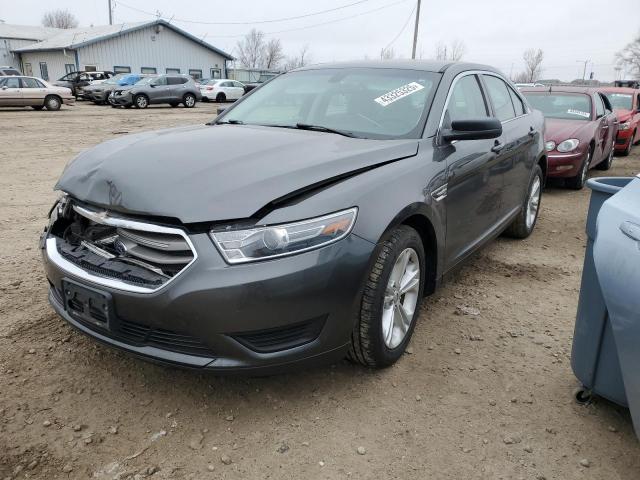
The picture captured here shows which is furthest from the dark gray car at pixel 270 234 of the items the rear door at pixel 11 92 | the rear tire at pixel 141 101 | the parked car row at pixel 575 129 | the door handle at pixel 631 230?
the rear tire at pixel 141 101

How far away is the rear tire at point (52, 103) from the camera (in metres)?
20.4

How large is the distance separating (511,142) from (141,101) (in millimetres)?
21608

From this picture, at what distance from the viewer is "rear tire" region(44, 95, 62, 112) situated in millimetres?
20353

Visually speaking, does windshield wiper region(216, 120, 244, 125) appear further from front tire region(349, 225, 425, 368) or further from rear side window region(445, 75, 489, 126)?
front tire region(349, 225, 425, 368)

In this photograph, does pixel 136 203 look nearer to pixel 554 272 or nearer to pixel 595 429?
pixel 595 429

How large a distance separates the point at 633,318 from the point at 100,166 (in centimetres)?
240

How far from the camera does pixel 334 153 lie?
2629mm

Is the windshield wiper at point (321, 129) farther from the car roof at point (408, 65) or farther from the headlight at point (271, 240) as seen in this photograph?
the headlight at point (271, 240)

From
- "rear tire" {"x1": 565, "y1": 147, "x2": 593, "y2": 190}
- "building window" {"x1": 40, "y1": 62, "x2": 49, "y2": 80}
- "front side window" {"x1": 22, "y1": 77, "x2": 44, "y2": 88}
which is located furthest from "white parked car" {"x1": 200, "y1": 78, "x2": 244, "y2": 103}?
"rear tire" {"x1": 565, "y1": 147, "x2": 593, "y2": 190}

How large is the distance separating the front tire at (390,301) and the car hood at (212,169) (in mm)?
432

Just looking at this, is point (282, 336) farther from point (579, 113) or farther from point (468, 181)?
point (579, 113)

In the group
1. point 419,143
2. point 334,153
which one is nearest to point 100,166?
point 334,153

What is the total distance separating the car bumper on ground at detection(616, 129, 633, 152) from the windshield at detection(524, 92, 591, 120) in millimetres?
3807

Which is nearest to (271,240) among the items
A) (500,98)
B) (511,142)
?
(511,142)
